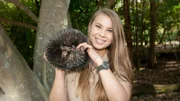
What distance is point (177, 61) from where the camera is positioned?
13.9m

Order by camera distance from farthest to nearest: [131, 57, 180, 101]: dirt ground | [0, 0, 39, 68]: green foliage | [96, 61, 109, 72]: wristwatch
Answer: [0, 0, 39, 68]: green foliage
[131, 57, 180, 101]: dirt ground
[96, 61, 109, 72]: wristwatch

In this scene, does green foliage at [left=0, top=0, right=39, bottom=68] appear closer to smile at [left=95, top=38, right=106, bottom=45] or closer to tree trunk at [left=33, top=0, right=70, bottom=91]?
tree trunk at [left=33, top=0, right=70, bottom=91]

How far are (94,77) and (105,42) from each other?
26 cm

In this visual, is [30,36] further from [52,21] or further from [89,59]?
[89,59]

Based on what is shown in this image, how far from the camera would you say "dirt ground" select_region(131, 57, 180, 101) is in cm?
711

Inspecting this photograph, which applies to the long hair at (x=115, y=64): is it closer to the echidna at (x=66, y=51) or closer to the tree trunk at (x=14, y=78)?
the echidna at (x=66, y=51)

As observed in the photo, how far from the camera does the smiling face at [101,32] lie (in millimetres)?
2168

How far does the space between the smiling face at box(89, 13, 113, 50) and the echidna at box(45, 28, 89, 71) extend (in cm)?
16

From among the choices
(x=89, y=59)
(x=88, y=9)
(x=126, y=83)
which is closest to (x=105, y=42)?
(x=89, y=59)

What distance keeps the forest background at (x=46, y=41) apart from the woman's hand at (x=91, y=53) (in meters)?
0.91

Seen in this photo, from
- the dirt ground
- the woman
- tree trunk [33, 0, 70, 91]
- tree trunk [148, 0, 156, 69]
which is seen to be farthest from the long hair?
tree trunk [148, 0, 156, 69]

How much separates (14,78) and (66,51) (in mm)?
899

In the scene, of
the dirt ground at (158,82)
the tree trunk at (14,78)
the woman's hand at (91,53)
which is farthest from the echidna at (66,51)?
the dirt ground at (158,82)

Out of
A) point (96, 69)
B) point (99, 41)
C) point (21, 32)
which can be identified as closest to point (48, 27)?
point (99, 41)
